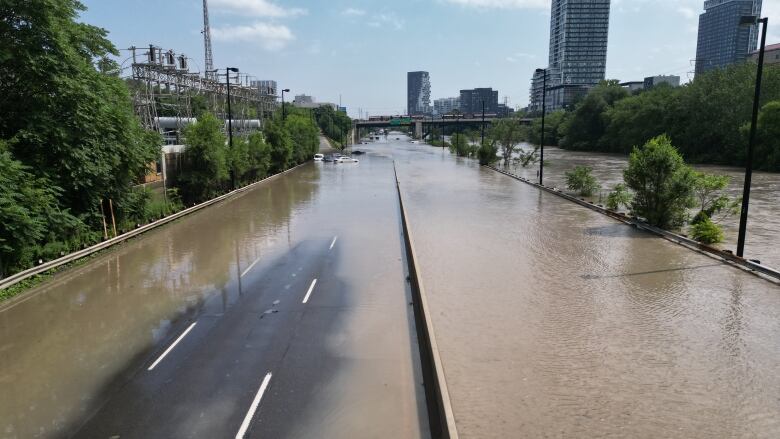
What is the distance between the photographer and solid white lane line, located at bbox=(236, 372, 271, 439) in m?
6.69

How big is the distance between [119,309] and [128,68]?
32.2 meters

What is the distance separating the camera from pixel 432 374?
795 cm

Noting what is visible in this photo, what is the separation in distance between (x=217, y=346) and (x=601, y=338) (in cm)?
699

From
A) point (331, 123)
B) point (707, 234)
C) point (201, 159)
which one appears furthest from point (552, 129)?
point (707, 234)

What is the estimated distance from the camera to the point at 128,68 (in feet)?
125

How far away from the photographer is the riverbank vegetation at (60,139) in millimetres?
13586

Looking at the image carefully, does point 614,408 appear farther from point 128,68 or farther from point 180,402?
point 128,68

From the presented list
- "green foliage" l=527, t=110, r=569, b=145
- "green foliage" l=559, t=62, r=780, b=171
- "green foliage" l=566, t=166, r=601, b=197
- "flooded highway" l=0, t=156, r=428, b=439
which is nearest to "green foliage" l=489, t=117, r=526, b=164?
"green foliage" l=559, t=62, r=780, b=171

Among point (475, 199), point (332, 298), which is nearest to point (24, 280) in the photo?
point (332, 298)

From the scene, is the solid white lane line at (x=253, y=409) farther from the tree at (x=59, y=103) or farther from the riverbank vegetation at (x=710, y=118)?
the riverbank vegetation at (x=710, y=118)

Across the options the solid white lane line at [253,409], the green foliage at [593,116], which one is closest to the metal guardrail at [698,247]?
the solid white lane line at [253,409]

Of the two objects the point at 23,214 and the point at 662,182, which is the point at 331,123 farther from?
the point at 23,214

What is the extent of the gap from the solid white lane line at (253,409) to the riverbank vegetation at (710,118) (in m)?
59.0

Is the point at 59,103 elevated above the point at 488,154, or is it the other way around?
the point at 59,103
